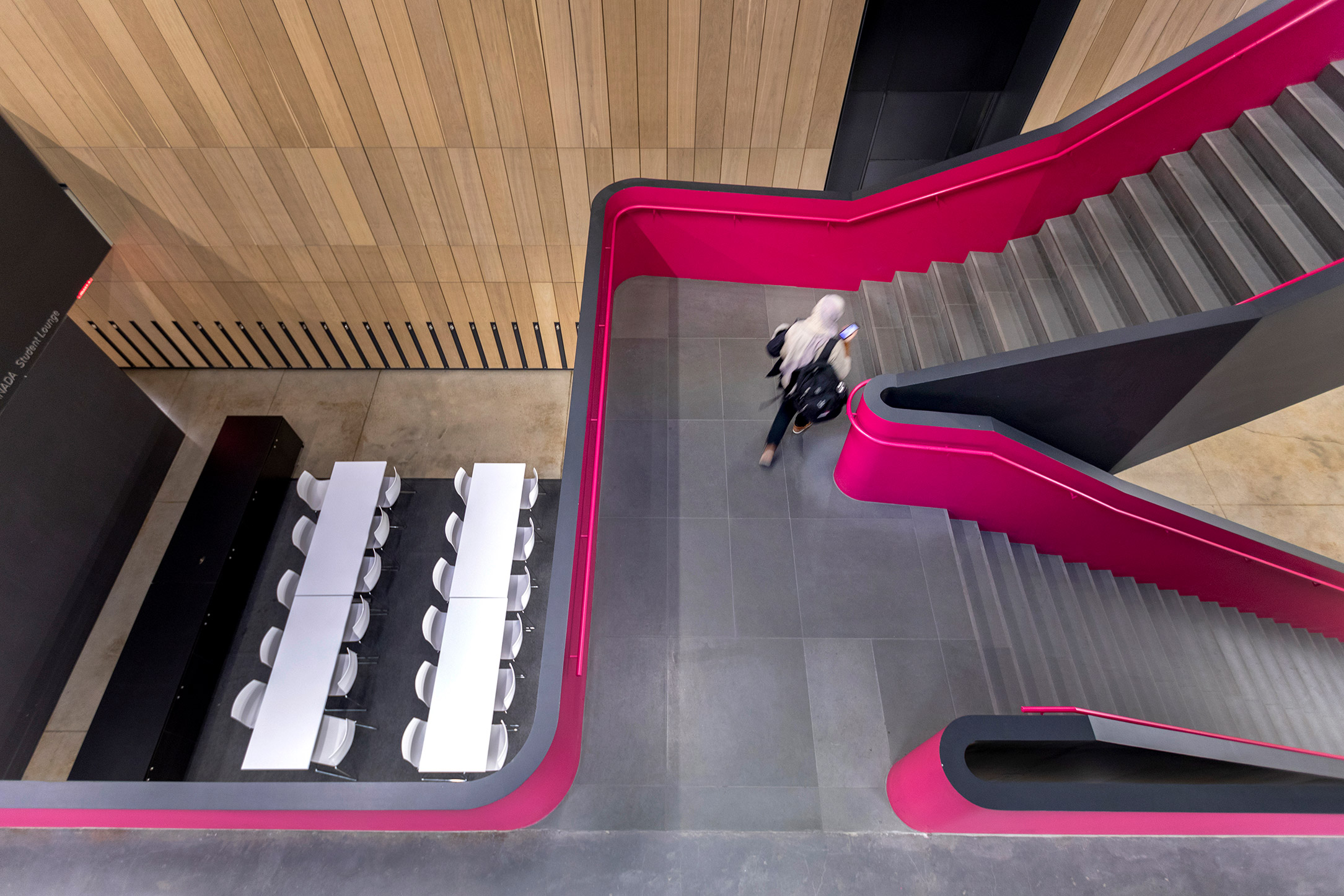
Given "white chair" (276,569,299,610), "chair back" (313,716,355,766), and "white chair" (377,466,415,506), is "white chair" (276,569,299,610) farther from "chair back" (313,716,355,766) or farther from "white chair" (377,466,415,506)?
"chair back" (313,716,355,766)

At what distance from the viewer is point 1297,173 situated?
4508 mm

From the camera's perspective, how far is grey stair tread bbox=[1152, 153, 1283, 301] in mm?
4482

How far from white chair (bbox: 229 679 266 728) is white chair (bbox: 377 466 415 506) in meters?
2.17

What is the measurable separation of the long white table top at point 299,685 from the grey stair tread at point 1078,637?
6226 mm

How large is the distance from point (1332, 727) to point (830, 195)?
6.32 meters

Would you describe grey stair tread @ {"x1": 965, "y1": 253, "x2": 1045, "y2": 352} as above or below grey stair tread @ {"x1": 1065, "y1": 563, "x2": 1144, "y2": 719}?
above

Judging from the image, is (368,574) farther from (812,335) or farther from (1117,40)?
(1117,40)

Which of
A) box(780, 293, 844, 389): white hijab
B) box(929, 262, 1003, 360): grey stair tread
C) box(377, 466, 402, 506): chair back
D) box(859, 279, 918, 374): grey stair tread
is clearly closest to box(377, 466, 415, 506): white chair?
box(377, 466, 402, 506): chair back

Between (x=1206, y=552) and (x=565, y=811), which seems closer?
(x=565, y=811)

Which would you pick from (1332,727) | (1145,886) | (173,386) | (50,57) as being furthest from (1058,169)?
(173,386)

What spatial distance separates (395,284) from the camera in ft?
26.3

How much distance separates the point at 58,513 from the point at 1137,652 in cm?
1029

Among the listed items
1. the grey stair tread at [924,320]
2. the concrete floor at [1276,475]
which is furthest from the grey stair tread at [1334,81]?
the concrete floor at [1276,475]

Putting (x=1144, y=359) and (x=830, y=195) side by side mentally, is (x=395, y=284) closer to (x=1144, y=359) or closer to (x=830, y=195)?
(x=830, y=195)
